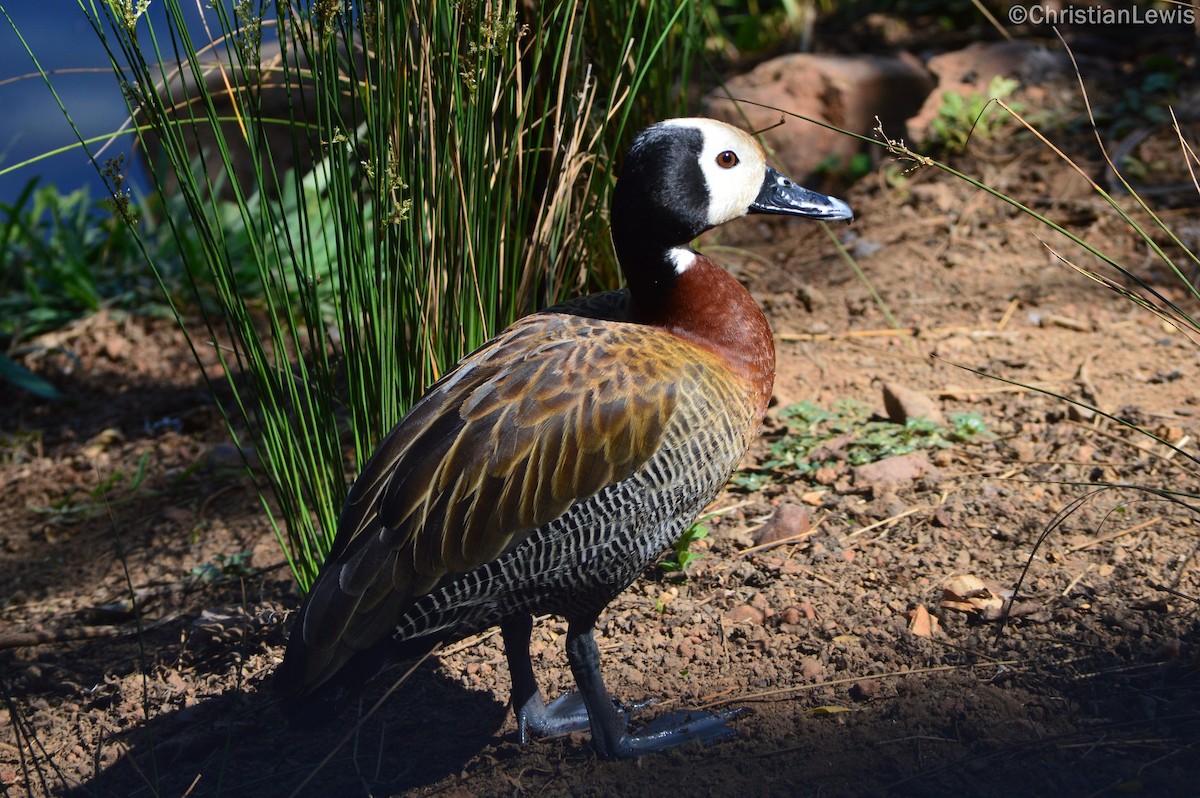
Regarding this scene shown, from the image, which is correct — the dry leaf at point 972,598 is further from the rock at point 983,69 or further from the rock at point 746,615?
the rock at point 983,69

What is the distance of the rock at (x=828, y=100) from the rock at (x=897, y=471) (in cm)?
218

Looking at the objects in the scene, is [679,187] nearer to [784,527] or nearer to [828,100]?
[784,527]

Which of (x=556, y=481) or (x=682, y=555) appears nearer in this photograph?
(x=556, y=481)

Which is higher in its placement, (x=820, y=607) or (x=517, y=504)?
(x=517, y=504)

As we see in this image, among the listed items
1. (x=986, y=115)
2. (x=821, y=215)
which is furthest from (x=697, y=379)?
(x=986, y=115)

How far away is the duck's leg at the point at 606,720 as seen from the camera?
2262 millimetres

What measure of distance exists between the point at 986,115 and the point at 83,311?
3.93 meters

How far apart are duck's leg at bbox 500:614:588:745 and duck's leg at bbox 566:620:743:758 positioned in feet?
0.36

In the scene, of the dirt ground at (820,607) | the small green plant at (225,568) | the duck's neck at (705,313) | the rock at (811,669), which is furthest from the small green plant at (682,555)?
the small green plant at (225,568)

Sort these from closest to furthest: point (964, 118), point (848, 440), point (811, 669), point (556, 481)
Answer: point (556, 481) < point (811, 669) < point (848, 440) < point (964, 118)

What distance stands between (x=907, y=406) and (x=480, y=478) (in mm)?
1581

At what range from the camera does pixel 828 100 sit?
500 cm

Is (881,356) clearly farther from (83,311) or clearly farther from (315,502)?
(83,311)

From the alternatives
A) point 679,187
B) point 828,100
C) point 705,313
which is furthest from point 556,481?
point 828,100
